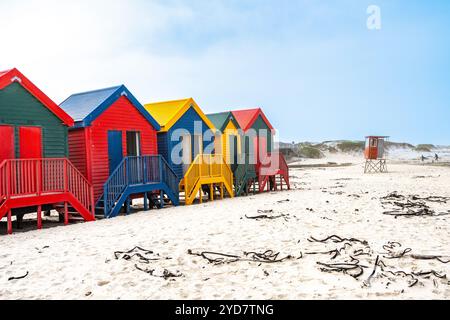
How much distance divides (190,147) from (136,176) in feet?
13.0

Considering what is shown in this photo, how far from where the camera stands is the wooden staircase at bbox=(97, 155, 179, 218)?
45.1 ft

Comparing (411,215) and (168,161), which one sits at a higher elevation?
(168,161)

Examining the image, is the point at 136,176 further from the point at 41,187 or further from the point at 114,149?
the point at 41,187

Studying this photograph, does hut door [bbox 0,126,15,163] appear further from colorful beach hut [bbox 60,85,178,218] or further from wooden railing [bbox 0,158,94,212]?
colorful beach hut [bbox 60,85,178,218]

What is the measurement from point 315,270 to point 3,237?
24.8 feet

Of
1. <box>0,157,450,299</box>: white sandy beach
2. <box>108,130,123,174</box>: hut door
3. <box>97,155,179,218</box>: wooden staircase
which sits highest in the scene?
<box>108,130,123,174</box>: hut door

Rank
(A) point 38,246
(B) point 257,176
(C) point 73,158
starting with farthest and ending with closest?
(B) point 257,176
(C) point 73,158
(A) point 38,246

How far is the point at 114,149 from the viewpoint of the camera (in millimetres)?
14828

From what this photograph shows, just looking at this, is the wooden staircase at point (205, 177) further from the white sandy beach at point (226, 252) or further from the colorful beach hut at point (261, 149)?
the white sandy beach at point (226, 252)

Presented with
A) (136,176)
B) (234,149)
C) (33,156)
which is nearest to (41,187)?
(33,156)

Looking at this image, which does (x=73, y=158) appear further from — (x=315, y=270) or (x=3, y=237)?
(x=315, y=270)

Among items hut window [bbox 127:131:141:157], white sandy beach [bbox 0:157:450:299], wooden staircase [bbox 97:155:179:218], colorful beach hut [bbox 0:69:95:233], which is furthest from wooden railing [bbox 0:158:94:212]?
hut window [bbox 127:131:141:157]
